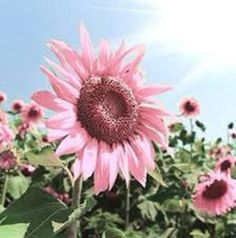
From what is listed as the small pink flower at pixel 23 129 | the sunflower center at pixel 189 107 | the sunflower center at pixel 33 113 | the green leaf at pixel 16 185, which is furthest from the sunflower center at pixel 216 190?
the sunflower center at pixel 189 107

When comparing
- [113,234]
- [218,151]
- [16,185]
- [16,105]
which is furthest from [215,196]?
[16,105]

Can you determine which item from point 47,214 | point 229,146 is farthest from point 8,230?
point 229,146

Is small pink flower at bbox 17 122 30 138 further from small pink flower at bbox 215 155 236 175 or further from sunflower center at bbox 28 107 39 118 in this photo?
small pink flower at bbox 215 155 236 175

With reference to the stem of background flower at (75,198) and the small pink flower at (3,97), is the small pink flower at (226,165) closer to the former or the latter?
the small pink flower at (3,97)

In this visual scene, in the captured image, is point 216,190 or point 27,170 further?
point 27,170

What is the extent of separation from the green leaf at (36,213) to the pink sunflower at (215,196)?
2.52m

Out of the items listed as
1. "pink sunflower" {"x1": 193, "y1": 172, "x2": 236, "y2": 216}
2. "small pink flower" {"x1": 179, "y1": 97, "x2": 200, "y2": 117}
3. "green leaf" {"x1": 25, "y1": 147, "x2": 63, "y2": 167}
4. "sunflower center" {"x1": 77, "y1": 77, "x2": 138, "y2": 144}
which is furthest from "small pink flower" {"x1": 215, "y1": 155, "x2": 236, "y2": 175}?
"green leaf" {"x1": 25, "y1": 147, "x2": 63, "y2": 167}

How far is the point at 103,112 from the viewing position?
70.3 inches

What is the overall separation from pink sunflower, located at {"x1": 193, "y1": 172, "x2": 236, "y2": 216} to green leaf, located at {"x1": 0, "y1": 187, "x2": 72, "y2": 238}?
252cm

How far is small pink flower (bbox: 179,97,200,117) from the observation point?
7.41 metres

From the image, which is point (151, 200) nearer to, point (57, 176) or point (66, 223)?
point (57, 176)

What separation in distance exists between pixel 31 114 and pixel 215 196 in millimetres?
2336

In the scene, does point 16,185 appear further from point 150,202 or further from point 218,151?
point 218,151

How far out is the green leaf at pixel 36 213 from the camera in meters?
1.55
